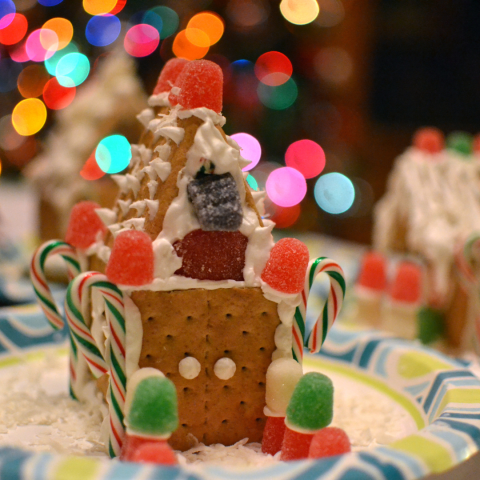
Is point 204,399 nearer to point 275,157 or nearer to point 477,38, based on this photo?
point 275,157

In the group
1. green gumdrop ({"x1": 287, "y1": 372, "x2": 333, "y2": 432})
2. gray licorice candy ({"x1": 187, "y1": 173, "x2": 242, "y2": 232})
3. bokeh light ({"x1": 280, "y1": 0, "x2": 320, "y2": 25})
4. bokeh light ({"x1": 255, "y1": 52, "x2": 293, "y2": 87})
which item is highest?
bokeh light ({"x1": 280, "y1": 0, "x2": 320, "y2": 25})

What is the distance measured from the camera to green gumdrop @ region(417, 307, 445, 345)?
6.31 feet

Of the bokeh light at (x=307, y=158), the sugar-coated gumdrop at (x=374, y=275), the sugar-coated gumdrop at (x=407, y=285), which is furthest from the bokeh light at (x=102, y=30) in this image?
the sugar-coated gumdrop at (x=407, y=285)

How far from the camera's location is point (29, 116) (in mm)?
4520

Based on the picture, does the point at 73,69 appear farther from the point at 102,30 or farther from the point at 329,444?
the point at 329,444

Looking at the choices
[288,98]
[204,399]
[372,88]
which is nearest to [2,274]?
[204,399]

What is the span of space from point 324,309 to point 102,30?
3397 mm

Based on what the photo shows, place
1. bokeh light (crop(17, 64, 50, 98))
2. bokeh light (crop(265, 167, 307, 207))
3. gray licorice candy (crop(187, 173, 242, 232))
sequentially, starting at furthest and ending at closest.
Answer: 1. bokeh light (crop(17, 64, 50, 98))
2. bokeh light (crop(265, 167, 307, 207))
3. gray licorice candy (crop(187, 173, 242, 232))

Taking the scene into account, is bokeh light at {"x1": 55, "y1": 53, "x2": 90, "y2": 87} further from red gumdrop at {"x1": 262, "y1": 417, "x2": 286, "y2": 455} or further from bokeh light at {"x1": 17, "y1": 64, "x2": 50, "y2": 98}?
red gumdrop at {"x1": 262, "y1": 417, "x2": 286, "y2": 455}

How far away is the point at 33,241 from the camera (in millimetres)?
2953

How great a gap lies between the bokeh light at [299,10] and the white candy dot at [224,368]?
3272 millimetres

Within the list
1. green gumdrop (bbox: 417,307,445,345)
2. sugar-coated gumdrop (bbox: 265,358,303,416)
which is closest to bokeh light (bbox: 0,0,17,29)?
green gumdrop (bbox: 417,307,445,345)

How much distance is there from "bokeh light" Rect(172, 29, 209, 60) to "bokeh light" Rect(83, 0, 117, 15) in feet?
1.64

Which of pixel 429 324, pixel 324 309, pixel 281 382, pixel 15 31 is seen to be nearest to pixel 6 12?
pixel 15 31
